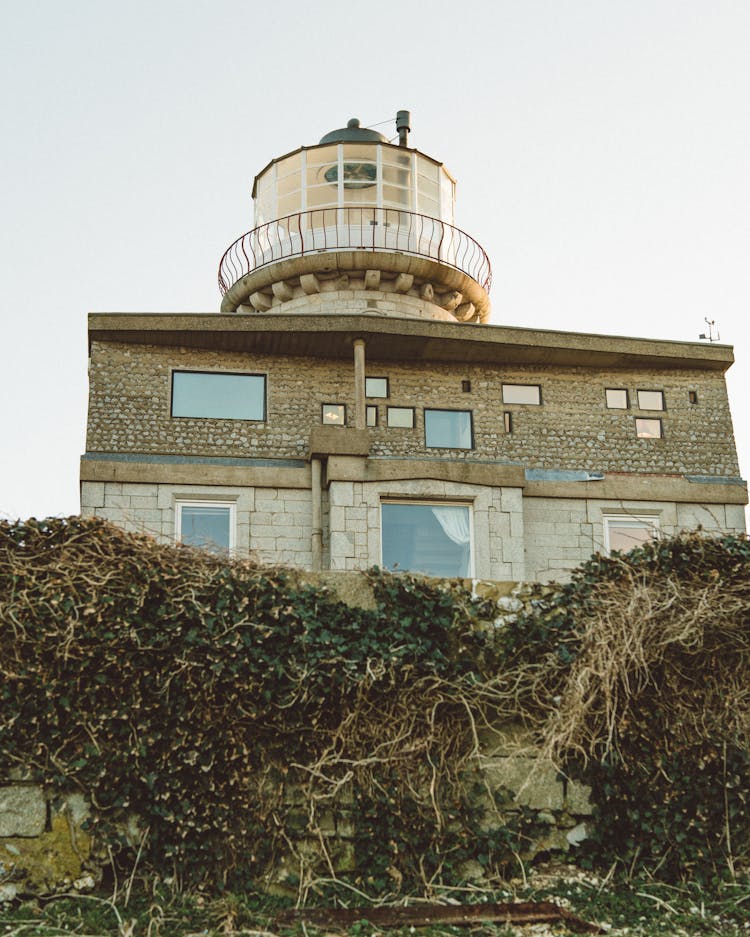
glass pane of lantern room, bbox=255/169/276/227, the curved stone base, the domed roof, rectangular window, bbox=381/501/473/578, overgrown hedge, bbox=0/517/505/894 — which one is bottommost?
overgrown hedge, bbox=0/517/505/894

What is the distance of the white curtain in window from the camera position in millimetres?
12836

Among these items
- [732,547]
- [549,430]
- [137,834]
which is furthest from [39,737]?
[549,430]

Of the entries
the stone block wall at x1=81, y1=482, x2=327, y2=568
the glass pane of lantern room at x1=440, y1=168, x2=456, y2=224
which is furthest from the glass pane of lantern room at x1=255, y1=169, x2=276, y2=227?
the stone block wall at x1=81, y1=482, x2=327, y2=568

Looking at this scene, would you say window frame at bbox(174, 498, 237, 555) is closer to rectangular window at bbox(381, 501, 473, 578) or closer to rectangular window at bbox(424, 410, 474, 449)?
rectangular window at bbox(381, 501, 473, 578)

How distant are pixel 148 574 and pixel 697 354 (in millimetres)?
9979

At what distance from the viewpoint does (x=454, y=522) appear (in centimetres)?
1291

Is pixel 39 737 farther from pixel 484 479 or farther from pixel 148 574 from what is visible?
pixel 484 479

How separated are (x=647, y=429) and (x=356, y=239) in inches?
208

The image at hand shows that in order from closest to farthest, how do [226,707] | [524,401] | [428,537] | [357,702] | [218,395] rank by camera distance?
[226,707] < [357,702] < [428,537] < [218,395] < [524,401]

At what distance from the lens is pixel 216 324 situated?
13414 mm

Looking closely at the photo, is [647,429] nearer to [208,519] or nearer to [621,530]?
[621,530]

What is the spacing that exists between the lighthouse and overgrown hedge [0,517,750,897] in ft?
33.6

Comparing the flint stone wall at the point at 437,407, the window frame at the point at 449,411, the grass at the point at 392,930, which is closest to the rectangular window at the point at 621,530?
the flint stone wall at the point at 437,407

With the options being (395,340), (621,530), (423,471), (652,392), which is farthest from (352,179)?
(621,530)
